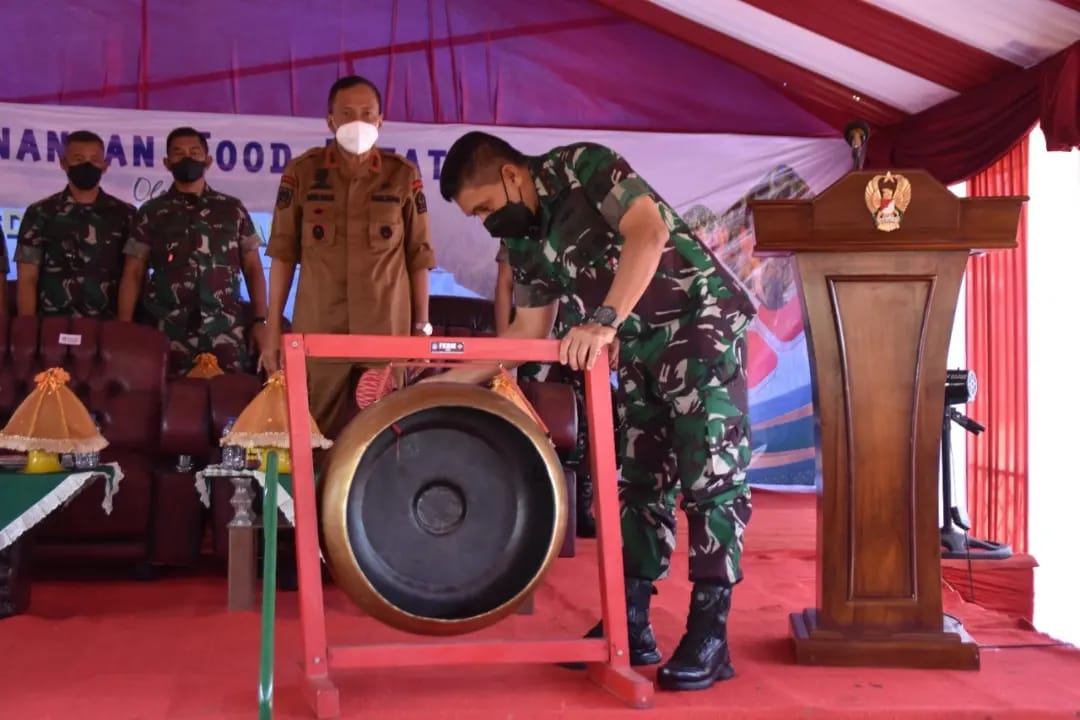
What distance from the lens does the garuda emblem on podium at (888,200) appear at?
7.19 ft

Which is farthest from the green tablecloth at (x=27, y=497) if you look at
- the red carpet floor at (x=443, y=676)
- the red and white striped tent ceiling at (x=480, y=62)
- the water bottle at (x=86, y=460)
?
the red and white striped tent ceiling at (x=480, y=62)

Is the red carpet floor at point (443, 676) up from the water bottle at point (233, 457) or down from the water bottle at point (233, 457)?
down

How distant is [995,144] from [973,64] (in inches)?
13.5

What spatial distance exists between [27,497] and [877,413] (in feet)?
6.84

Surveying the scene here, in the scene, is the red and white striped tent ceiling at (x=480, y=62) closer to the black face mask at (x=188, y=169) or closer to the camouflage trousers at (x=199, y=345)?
the black face mask at (x=188, y=169)

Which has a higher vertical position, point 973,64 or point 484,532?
point 973,64

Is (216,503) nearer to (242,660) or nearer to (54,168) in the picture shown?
(242,660)

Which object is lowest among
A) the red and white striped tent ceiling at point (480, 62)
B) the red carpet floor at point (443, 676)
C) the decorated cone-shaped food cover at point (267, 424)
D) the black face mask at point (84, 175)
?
the red carpet floor at point (443, 676)

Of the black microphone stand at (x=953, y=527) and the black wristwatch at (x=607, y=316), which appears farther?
the black microphone stand at (x=953, y=527)

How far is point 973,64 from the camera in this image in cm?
441

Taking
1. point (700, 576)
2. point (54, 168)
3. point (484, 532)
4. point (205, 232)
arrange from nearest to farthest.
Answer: point (484, 532), point (700, 576), point (205, 232), point (54, 168)

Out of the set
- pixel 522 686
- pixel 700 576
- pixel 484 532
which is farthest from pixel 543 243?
pixel 522 686

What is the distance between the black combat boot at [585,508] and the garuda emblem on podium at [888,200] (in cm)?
199

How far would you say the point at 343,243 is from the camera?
129 inches
